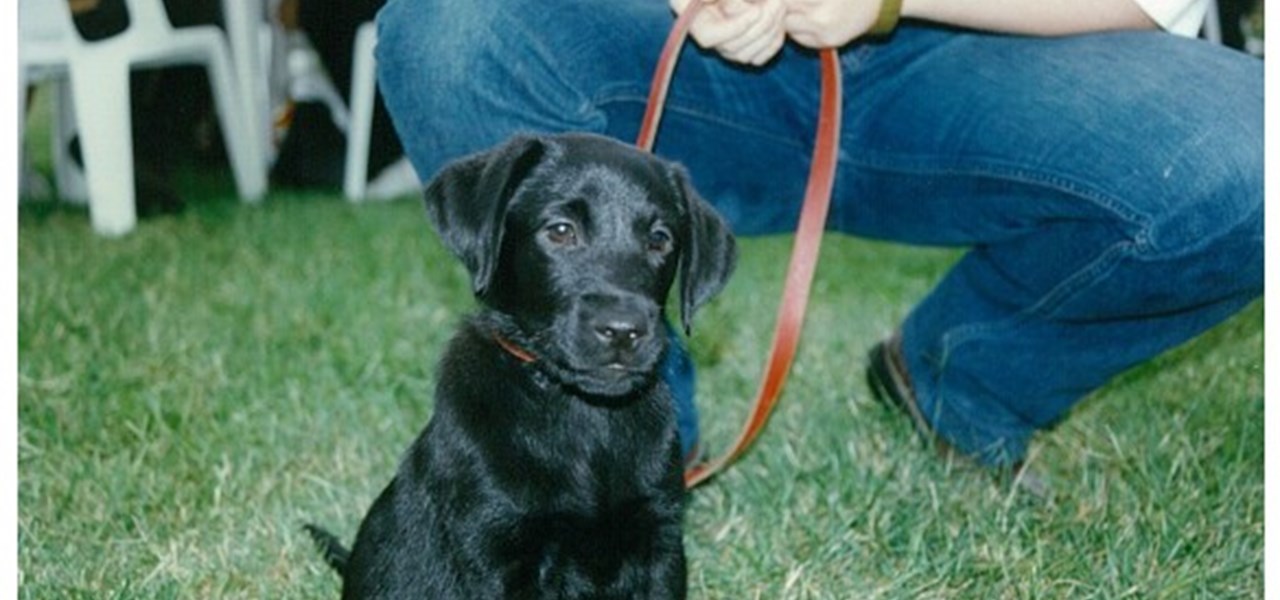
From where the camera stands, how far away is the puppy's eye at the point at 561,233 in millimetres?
2041

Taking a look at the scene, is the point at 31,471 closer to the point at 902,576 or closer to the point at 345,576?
the point at 345,576

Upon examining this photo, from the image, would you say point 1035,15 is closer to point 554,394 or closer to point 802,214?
point 802,214

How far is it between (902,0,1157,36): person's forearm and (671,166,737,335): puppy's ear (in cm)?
56

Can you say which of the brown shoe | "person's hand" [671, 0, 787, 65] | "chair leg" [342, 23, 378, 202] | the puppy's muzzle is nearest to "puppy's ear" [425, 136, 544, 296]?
the puppy's muzzle

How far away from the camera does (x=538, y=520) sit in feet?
6.10

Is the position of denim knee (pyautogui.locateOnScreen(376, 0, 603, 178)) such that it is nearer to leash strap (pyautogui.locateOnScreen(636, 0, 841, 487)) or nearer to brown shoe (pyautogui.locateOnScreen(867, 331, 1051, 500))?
leash strap (pyautogui.locateOnScreen(636, 0, 841, 487))

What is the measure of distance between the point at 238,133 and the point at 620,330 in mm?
5313

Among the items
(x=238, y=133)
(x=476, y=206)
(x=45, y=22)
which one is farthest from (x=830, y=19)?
(x=238, y=133)

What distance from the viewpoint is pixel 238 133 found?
684 centimetres

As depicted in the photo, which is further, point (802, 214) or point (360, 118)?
point (360, 118)

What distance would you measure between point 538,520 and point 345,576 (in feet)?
1.40

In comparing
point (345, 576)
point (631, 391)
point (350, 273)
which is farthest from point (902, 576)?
point (350, 273)

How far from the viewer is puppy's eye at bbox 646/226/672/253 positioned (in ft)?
6.82

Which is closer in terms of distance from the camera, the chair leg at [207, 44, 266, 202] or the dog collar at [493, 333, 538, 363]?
the dog collar at [493, 333, 538, 363]
